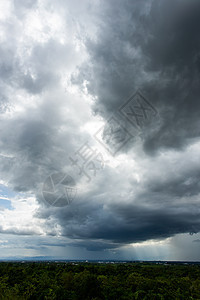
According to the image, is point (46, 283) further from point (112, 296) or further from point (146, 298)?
point (146, 298)

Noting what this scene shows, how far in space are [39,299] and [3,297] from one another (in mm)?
9889

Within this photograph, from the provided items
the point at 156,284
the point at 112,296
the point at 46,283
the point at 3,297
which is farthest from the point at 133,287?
the point at 3,297

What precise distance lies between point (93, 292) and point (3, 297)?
81.0ft

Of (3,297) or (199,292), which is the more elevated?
(3,297)

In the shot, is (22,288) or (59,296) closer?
(59,296)

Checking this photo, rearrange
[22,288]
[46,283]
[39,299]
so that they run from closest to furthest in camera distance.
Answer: [39,299] → [22,288] → [46,283]

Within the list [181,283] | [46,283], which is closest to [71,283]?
[46,283]

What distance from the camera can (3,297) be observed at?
119 ft

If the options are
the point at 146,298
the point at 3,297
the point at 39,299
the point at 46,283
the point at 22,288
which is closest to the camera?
the point at 3,297

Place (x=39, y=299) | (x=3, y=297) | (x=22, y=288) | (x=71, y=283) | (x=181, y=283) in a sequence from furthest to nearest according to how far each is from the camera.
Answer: (x=181, y=283), (x=71, y=283), (x=22, y=288), (x=39, y=299), (x=3, y=297)

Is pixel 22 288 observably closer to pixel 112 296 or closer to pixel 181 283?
pixel 112 296

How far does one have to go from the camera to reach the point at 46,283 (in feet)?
180

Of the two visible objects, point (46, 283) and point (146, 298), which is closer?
point (146, 298)

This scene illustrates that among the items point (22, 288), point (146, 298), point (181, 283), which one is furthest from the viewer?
point (181, 283)
